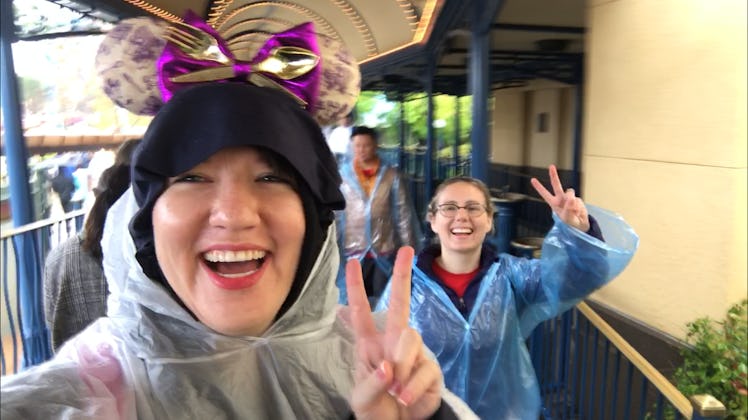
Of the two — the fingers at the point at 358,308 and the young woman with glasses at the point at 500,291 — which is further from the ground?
the fingers at the point at 358,308

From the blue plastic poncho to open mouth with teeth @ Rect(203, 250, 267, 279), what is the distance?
3.62 feet

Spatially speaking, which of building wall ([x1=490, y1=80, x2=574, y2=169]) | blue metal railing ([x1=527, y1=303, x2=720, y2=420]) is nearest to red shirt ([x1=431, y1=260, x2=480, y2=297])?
blue metal railing ([x1=527, y1=303, x2=720, y2=420])

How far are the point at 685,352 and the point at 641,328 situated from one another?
2.07 feet

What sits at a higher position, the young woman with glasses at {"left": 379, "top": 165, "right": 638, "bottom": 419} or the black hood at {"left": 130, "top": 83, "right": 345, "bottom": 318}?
the black hood at {"left": 130, "top": 83, "right": 345, "bottom": 318}

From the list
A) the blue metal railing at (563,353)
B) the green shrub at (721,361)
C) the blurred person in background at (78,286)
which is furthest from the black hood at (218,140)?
the green shrub at (721,361)

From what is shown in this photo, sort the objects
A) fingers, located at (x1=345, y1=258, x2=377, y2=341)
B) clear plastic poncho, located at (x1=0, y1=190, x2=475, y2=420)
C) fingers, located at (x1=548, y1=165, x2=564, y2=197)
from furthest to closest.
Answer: fingers, located at (x1=548, y1=165, x2=564, y2=197) < fingers, located at (x1=345, y1=258, x2=377, y2=341) < clear plastic poncho, located at (x1=0, y1=190, x2=475, y2=420)

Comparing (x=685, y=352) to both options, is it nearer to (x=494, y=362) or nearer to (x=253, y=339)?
(x=494, y=362)

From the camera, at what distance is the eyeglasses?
2.07 metres

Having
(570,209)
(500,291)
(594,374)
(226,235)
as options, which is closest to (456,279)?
(500,291)

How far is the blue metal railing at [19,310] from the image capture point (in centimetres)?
296

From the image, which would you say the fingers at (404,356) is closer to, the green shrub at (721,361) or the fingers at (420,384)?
the fingers at (420,384)

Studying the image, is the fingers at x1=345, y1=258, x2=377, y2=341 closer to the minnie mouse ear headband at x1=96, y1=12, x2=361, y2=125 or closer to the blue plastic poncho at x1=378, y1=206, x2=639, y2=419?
the minnie mouse ear headband at x1=96, y1=12, x2=361, y2=125

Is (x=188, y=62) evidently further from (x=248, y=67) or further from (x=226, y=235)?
(x=226, y=235)

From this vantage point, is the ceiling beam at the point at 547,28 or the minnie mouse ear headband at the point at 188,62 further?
the ceiling beam at the point at 547,28
